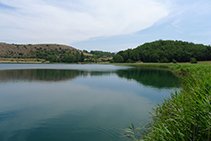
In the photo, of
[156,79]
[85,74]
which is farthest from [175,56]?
[85,74]

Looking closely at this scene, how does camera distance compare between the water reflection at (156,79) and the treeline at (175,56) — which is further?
the treeline at (175,56)

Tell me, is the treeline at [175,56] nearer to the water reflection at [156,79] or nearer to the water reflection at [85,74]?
the water reflection at [156,79]

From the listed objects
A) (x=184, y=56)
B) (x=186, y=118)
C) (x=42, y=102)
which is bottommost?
(x=42, y=102)

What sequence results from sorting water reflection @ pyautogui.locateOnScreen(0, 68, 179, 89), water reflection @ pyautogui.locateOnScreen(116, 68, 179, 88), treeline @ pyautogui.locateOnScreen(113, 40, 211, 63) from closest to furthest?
water reflection @ pyautogui.locateOnScreen(116, 68, 179, 88) < water reflection @ pyautogui.locateOnScreen(0, 68, 179, 89) < treeline @ pyautogui.locateOnScreen(113, 40, 211, 63)

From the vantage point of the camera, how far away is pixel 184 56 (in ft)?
419

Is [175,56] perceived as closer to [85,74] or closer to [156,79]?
[156,79]

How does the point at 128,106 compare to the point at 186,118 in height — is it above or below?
below

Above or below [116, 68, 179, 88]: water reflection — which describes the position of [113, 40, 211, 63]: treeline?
above

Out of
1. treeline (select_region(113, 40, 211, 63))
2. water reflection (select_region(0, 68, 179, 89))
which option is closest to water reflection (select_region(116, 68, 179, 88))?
water reflection (select_region(0, 68, 179, 89))

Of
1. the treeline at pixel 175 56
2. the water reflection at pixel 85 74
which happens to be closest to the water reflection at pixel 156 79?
the water reflection at pixel 85 74

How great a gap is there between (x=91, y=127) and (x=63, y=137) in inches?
84.2

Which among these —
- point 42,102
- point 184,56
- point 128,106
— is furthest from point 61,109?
point 184,56

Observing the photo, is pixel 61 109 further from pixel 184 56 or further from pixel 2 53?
pixel 2 53

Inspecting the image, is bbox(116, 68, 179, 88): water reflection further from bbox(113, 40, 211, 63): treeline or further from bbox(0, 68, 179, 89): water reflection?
bbox(113, 40, 211, 63): treeline
